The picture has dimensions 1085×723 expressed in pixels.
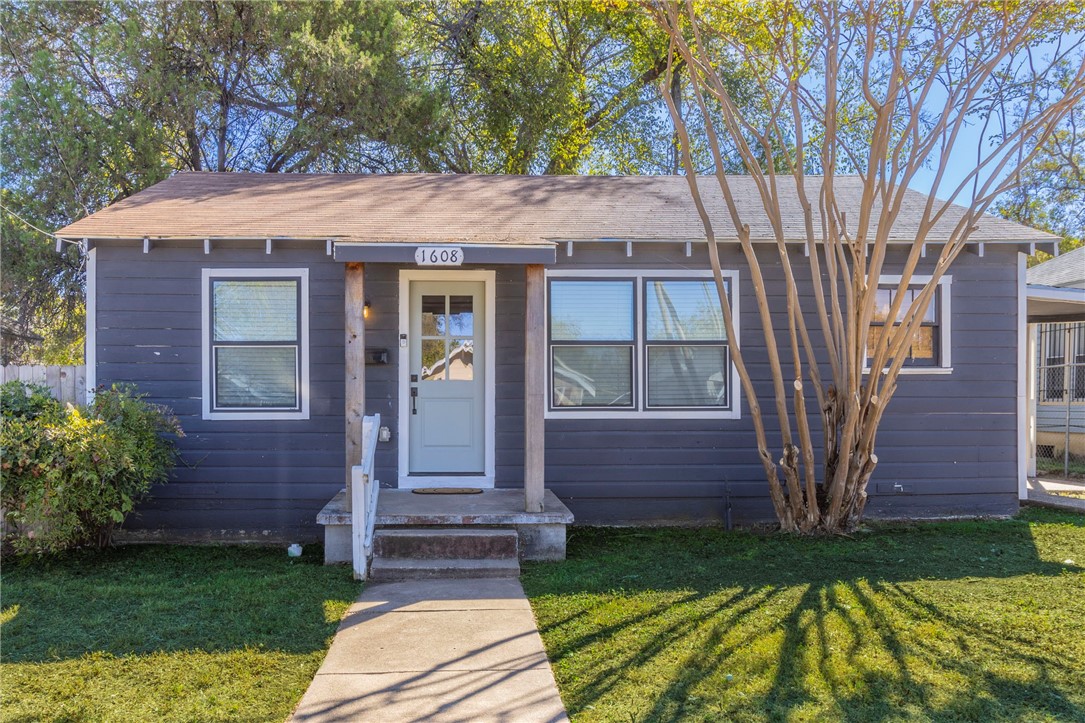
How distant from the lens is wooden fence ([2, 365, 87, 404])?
287 inches

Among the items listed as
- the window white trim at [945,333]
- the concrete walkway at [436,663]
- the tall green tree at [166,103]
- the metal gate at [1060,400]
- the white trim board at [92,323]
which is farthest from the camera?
the tall green tree at [166,103]

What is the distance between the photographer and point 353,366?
640 cm

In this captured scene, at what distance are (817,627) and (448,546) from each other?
2761 millimetres

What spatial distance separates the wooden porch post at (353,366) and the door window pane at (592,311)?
2.00 meters

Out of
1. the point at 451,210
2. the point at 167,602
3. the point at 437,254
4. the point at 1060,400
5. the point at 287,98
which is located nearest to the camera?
the point at 167,602

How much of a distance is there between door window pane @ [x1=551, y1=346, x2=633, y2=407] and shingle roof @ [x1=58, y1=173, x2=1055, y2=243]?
3.58 feet

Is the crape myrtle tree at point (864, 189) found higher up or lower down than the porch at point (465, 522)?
higher up

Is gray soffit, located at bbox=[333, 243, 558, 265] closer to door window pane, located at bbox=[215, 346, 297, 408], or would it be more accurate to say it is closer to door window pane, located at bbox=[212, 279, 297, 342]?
door window pane, located at bbox=[212, 279, 297, 342]

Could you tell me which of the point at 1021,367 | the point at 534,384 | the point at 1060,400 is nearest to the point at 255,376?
the point at 534,384

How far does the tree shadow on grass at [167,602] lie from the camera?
456cm

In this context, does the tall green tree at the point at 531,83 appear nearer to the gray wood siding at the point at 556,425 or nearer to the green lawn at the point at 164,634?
the gray wood siding at the point at 556,425

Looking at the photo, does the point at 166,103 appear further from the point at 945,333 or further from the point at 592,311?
the point at 945,333

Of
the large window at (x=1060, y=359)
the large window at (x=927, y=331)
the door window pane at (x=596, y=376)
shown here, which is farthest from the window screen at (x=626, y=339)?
the large window at (x=1060, y=359)

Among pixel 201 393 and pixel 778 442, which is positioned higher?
pixel 201 393
